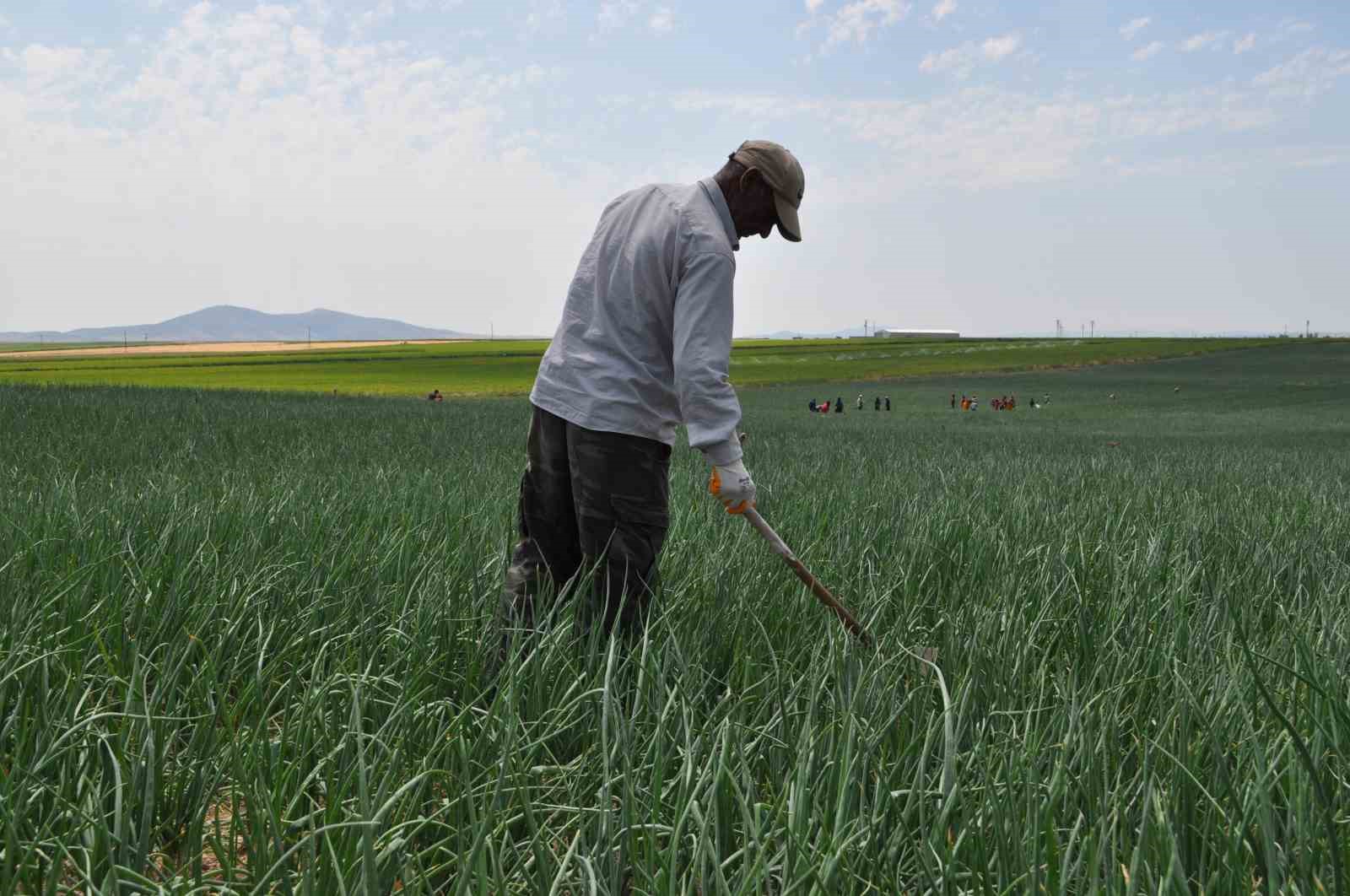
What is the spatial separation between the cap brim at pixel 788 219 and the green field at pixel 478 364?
41.8 metres

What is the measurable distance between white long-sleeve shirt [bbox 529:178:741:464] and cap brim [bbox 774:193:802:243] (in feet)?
0.50

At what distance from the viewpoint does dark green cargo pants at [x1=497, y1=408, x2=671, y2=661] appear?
275 centimetres

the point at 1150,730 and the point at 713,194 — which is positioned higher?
the point at 713,194

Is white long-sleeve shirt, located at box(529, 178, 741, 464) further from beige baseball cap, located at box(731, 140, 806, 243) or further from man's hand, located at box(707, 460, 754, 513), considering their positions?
beige baseball cap, located at box(731, 140, 806, 243)

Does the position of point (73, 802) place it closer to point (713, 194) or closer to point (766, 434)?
point (713, 194)

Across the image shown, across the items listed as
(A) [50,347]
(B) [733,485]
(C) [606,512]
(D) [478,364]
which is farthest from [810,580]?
(A) [50,347]

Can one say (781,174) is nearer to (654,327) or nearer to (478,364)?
(654,327)

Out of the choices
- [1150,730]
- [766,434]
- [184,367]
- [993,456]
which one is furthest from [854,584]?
[184,367]

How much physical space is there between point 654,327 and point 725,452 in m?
0.47

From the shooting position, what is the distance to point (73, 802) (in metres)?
1.57

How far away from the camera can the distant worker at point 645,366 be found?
2570 millimetres

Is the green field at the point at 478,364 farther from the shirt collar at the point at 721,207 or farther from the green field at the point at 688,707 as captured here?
the shirt collar at the point at 721,207

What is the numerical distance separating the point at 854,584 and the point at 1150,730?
133 centimetres

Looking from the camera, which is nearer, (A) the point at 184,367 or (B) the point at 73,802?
(B) the point at 73,802
